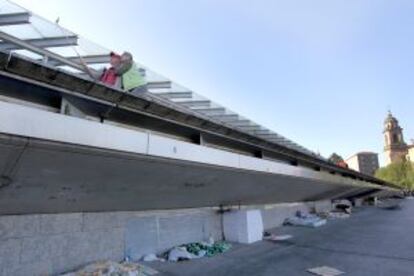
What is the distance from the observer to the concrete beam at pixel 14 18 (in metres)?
3.09

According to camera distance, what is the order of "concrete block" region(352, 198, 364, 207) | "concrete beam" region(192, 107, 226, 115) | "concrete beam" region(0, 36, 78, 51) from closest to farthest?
"concrete beam" region(0, 36, 78, 51), "concrete beam" region(192, 107, 226, 115), "concrete block" region(352, 198, 364, 207)

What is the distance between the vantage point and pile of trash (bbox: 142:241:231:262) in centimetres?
635

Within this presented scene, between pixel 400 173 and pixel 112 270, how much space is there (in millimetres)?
76404

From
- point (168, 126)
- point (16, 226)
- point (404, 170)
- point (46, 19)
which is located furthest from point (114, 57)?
point (404, 170)

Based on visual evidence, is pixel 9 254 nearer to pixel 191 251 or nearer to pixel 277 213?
pixel 191 251

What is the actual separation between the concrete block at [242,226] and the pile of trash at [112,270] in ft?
10.8

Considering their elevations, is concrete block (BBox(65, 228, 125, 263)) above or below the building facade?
below

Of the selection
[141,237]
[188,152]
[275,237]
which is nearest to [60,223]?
[141,237]

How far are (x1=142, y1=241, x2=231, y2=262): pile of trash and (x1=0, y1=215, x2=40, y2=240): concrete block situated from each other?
2339 millimetres

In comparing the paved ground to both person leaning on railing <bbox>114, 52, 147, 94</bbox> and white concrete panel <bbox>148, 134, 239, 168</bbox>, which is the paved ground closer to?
white concrete panel <bbox>148, 134, 239, 168</bbox>

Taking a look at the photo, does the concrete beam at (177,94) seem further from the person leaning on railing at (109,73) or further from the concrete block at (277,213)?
the concrete block at (277,213)

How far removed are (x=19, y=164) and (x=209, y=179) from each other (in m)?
3.40

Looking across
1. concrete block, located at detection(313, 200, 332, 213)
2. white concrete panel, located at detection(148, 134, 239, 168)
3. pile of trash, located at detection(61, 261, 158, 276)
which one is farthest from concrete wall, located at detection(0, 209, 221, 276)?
concrete block, located at detection(313, 200, 332, 213)

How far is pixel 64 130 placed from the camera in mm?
2873
